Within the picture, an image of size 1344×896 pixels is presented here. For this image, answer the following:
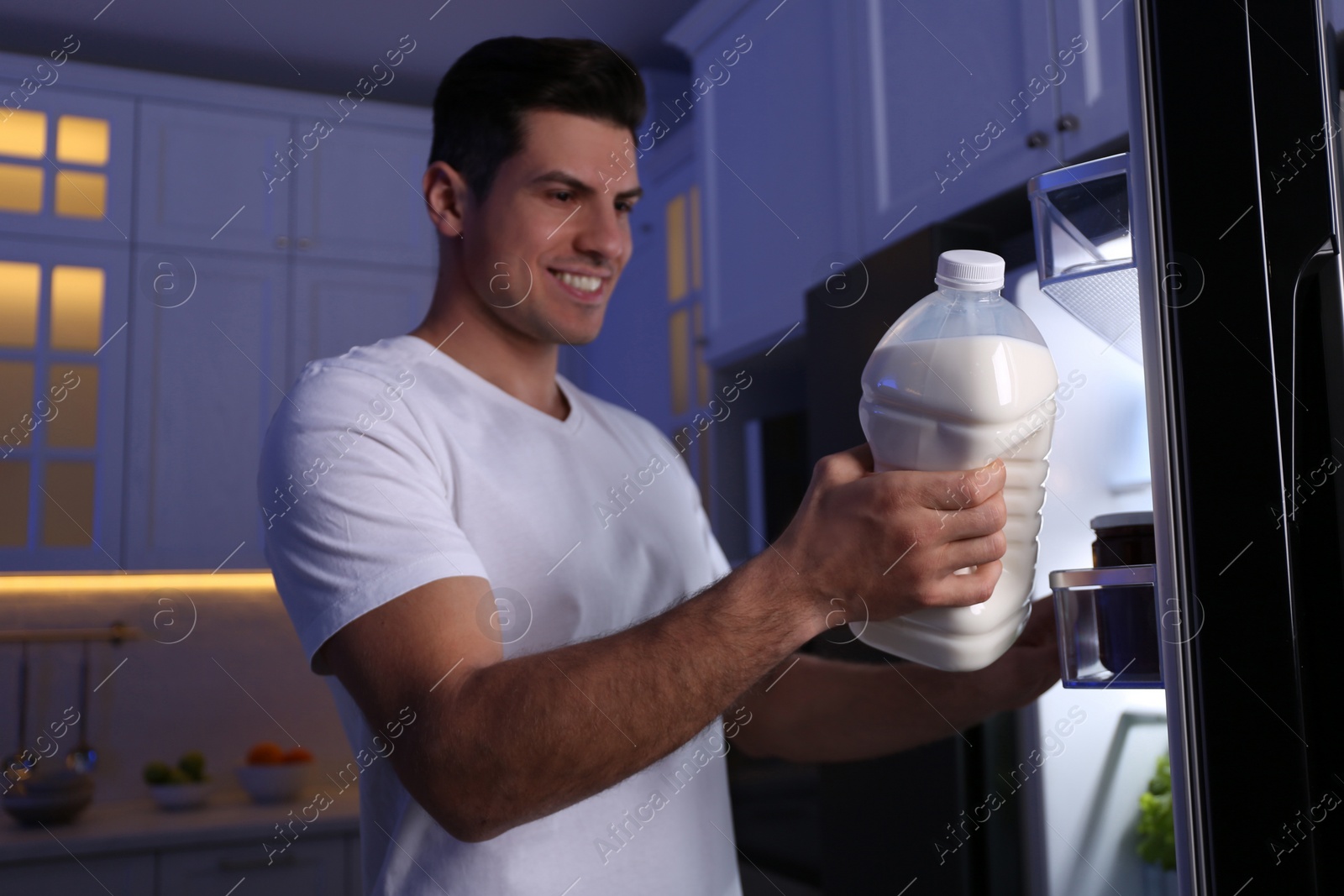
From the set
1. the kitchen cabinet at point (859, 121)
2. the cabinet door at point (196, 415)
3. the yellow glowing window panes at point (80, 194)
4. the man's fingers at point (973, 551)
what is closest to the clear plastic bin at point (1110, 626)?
the man's fingers at point (973, 551)

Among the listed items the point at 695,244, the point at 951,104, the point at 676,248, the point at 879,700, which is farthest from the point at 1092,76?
the point at 676,248

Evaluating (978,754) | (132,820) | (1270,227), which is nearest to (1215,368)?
(1270,227)

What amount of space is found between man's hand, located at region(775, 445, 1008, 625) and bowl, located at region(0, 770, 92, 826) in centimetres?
219

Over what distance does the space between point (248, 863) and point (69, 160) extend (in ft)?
5.28

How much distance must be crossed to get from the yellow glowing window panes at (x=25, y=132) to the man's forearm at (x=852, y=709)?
2344 millimetres

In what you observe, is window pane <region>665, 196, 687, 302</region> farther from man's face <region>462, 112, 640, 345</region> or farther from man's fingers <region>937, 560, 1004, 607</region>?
man's fingers <region>937, 560, 1004, 607</region>

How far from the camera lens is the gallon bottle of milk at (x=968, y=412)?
1.22 feet

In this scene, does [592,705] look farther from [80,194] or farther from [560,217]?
[80,194]

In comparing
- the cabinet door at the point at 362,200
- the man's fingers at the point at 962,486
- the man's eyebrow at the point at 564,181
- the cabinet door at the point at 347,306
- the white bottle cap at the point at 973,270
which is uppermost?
the cabinet door at the point at 362,200

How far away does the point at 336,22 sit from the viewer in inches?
101

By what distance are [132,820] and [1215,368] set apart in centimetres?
233

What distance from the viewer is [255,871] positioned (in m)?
1.99

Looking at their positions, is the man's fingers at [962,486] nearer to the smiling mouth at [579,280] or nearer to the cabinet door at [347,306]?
the smiling mouth at [579,280]

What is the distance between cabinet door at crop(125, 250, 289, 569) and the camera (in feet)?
7.59
